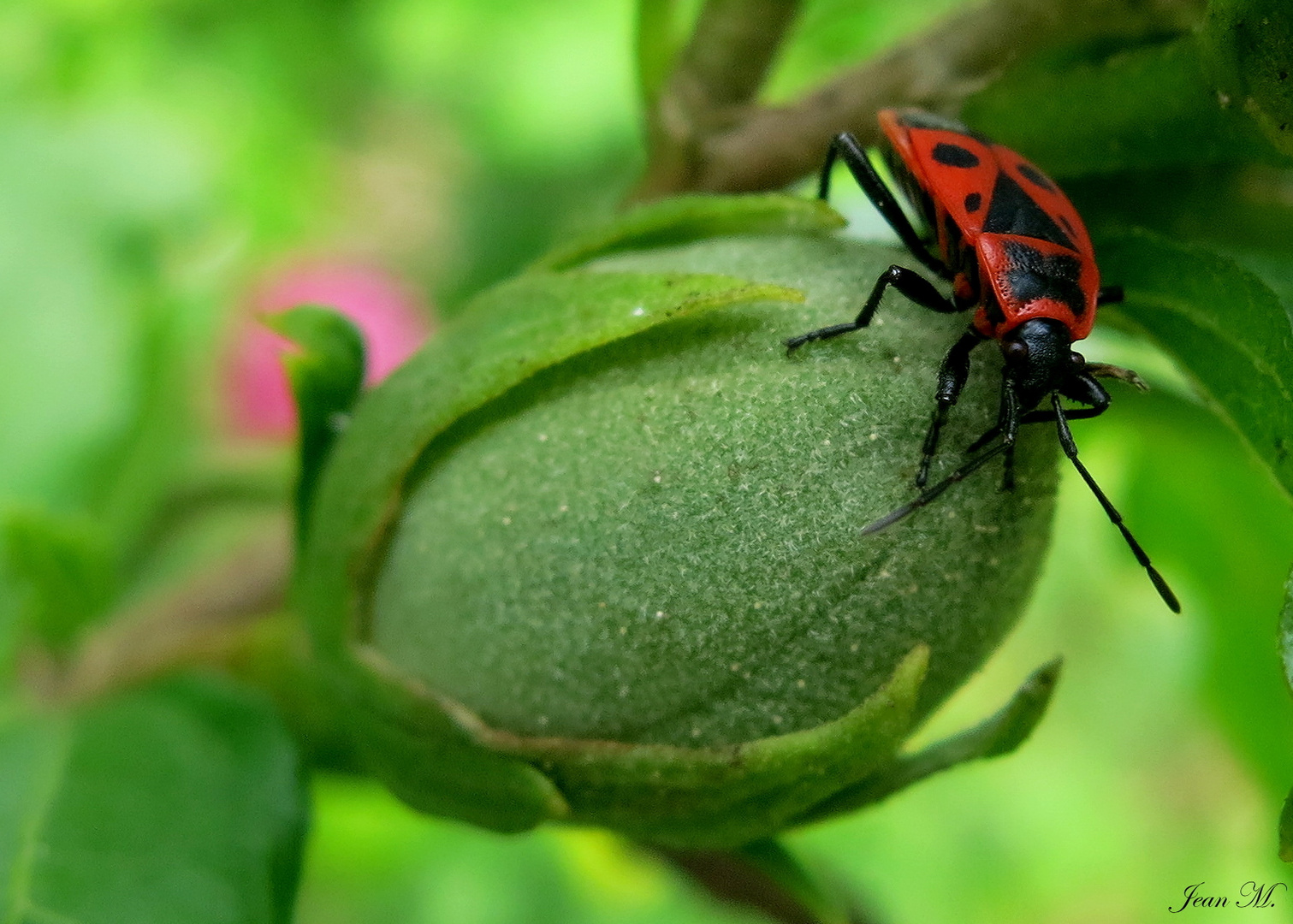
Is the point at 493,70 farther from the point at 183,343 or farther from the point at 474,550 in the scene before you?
the point at 474,550

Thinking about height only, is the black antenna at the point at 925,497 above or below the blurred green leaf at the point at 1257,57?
below

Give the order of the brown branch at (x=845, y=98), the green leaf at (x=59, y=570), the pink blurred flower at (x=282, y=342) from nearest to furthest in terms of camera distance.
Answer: the brown branch at (x=845, y=98), the green leaf at (x=59, y=570), the pink blurred flower at (x=282, y=342)

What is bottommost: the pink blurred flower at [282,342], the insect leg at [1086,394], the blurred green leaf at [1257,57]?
the pink blurred flower at [282,342]

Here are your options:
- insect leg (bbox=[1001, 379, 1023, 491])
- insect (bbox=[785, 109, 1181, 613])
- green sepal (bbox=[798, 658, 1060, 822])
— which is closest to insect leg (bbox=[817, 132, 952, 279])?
insect (bbox=[785, 109, 1181, 613])

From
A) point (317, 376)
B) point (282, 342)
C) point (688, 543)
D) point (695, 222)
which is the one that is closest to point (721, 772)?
point (688, 543)

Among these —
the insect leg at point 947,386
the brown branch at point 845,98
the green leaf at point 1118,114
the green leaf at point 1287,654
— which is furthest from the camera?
the brown branch at point 845,98

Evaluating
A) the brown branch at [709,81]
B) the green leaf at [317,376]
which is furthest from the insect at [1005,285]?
the green leaf at [317,376]

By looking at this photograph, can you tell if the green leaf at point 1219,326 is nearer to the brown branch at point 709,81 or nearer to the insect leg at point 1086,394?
the insect leg at point 1086,394

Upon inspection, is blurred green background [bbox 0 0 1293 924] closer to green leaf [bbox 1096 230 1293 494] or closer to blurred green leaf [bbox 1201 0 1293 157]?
green leaf [bbox 1096 230 1293 494]
